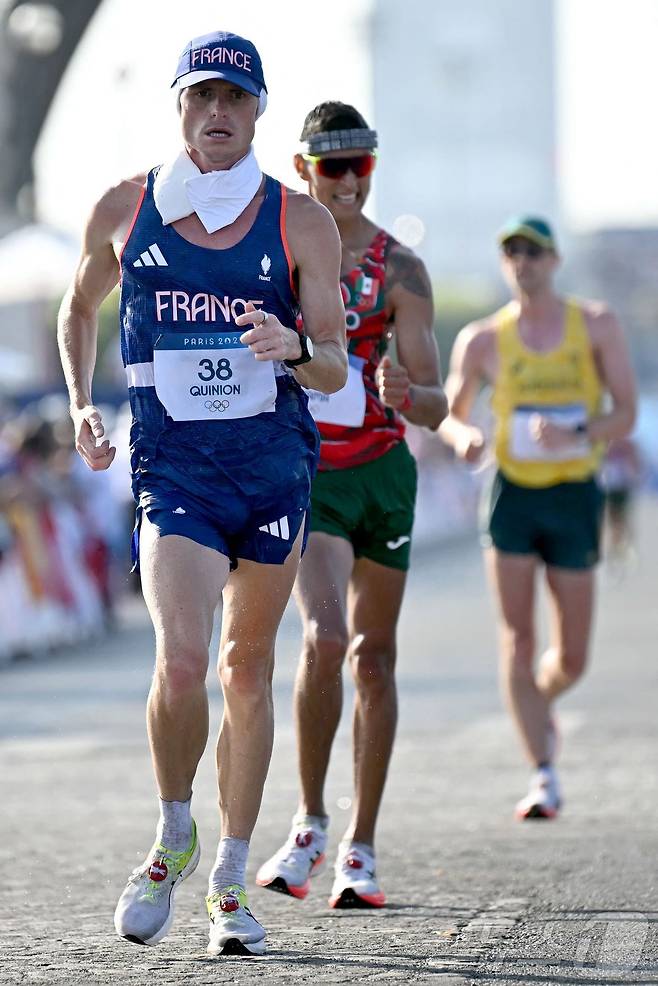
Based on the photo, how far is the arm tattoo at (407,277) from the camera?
6.32 m

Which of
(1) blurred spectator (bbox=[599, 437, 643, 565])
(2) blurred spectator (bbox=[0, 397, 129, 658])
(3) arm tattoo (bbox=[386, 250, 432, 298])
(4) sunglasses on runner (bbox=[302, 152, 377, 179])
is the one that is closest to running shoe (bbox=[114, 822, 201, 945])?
(3) arm tattoo (bbox=[386, 250, 432, 298])

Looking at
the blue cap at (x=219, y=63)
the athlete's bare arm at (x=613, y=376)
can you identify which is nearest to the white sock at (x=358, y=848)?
the blue cap at (x=219, y=63)

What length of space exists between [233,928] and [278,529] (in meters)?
0.97

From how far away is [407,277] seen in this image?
6.32m

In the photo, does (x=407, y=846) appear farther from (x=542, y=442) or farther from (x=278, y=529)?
(x=278, y=529)

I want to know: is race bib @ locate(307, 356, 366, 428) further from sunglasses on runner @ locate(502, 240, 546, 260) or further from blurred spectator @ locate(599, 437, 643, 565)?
blurred spectator @ locate(599, 437, 643, 565)

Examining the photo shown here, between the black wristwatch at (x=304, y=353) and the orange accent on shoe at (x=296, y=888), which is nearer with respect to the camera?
the black wristwatch at (x=304, y=353)

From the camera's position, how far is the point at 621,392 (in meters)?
8.43

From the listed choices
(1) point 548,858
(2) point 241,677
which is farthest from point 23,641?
(2) point 241,677

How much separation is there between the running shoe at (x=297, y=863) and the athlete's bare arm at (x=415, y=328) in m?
1.25

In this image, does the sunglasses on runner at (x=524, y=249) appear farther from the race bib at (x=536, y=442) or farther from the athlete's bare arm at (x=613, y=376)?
the race bib at (x=536, y=442)

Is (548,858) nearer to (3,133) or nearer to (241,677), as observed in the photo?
(241,677)

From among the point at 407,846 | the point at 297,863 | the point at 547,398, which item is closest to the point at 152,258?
the point at 297,863

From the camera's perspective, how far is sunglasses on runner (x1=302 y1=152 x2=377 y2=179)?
20.6 ft
